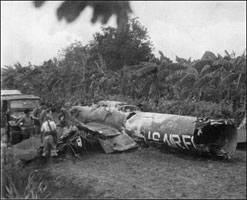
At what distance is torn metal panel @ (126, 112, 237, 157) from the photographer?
10984mm

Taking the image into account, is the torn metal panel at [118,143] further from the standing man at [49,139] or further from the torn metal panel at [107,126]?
the standing man at [49,139]

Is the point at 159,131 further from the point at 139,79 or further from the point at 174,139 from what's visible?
the point at 139,79

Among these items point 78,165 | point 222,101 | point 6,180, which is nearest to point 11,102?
point 78,165

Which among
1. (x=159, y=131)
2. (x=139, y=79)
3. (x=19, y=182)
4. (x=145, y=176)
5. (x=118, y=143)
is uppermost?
(x=139, y=79)

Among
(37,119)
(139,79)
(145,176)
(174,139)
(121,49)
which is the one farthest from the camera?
(121,49)

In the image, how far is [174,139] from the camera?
11305mm

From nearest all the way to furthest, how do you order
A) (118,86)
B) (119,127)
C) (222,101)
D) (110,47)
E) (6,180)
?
(6,180), (119,127), (222,101), (118,86), (110,47)

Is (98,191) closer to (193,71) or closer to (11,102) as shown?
(11,102)

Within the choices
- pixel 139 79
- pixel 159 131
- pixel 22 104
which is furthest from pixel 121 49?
pixel 159 131

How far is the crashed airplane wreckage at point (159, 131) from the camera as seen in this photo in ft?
36.3

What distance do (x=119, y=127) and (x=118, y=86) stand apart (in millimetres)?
12892

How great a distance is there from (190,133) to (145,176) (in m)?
2.42

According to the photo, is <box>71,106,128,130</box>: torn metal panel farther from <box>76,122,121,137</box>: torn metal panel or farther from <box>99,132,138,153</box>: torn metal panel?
<box>99,132,138,153</box>: torn metal panel

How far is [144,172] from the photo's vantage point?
31.0ft
